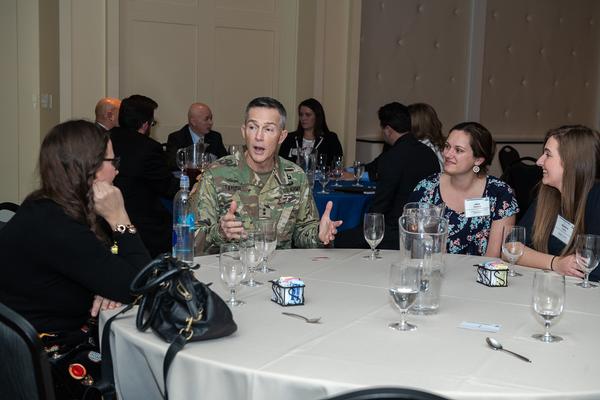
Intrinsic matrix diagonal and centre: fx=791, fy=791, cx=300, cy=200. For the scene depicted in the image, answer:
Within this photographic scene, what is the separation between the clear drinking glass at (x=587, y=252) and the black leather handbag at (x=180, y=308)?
4.43 ft

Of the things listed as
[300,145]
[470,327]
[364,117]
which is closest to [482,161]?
[470,327]

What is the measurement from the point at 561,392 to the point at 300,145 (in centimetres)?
577

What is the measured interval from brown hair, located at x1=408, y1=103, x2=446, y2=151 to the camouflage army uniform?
2.66 metres

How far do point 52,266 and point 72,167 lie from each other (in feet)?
1.06

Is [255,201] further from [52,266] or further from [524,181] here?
[524,181]

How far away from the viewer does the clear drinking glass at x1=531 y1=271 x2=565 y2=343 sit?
2.02m

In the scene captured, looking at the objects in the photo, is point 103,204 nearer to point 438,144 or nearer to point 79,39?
point 438,144

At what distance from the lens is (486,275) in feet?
8.87

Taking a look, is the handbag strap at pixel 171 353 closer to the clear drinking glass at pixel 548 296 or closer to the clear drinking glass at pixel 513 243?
the clear drinking glass at pixel 548 296

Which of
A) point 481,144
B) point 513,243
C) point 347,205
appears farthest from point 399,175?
point 513,243

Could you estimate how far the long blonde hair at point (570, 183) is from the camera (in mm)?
3281

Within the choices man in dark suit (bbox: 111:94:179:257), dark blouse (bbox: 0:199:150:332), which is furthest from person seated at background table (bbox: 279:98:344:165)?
dark blouse (bbox: 0:199:150:332)

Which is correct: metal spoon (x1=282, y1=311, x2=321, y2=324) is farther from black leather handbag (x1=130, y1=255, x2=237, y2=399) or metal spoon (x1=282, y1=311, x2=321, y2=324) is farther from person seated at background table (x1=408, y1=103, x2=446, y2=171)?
person seated at background table (x1=408, y1=103, x2=446, y2=171)

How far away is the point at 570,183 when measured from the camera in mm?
3295
